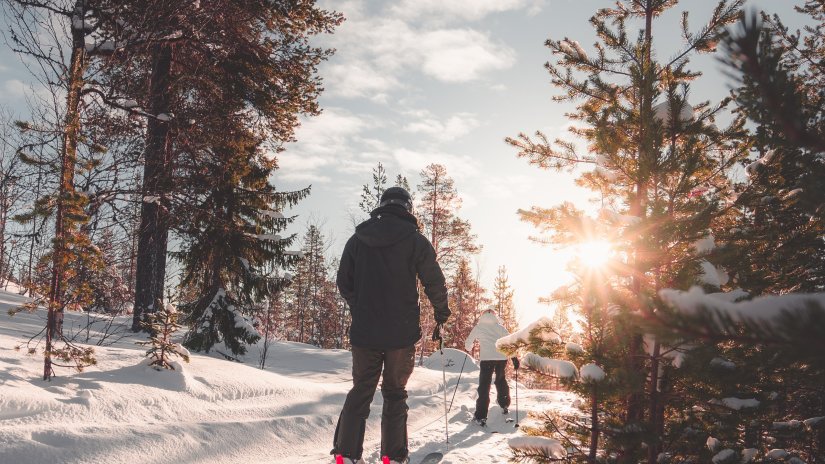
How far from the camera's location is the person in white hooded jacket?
7238 millimetres

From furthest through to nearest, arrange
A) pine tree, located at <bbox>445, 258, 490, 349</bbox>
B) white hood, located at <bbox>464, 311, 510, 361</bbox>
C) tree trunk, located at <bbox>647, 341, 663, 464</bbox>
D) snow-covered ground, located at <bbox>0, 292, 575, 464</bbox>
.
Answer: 1. pine tree, located at <bbox>445, 258, 490, 349</bbox>
2. white hood, located at <bbox>464, 311, 510, 361</bbox>
3. snow-covered ground, located at <bbox>0, 292, 575, 464</bbox>
4. tree trunk, located at <bbox>647, 341, 663, 464</bbox>

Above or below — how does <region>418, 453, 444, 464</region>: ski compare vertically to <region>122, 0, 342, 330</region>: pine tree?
below

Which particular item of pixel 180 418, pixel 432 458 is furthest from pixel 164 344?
pixel 432 458

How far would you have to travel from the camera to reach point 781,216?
5055mm

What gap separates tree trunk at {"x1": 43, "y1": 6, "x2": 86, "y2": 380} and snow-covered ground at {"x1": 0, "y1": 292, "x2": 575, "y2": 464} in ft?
1.86

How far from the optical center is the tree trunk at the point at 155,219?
32.7 ft

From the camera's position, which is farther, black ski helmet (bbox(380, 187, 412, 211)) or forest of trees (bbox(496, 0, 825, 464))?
black ski helmet (bbox(380, 187, 412, 211))

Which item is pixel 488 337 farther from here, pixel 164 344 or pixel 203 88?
pixel 203 88

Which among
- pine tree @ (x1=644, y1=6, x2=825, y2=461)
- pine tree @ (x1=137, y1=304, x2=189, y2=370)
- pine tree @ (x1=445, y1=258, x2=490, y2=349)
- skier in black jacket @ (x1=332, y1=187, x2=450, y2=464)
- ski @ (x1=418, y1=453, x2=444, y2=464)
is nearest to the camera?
pine tree @ (x1=644, y1=6, x2=825, y2=461)

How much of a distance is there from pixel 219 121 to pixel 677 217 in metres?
10.0

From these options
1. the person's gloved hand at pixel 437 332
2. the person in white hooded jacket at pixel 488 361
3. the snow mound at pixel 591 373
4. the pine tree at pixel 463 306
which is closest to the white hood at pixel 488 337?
the person in white hooded jacket at pixel 488 361

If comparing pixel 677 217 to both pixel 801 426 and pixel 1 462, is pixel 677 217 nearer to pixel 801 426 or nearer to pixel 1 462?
pixel 801 426

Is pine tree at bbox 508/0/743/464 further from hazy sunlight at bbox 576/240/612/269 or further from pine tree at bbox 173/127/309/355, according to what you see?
pine tree at bbox 173/127/309/355

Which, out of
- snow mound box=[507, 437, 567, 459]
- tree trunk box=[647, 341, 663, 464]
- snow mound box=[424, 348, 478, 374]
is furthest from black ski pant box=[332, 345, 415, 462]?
snow mound box=[424, 348, 478, 374]
